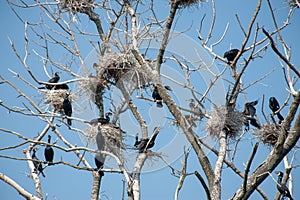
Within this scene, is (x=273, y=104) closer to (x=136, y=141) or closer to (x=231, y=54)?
(x=231, y=54)

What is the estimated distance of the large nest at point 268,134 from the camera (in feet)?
23.0

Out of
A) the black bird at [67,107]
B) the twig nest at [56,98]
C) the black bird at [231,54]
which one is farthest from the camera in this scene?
the twig nest at [56,98]

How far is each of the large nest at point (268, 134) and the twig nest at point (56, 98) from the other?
3289mm

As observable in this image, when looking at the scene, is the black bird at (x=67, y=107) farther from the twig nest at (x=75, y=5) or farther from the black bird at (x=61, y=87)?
the twig nest at (x=75, y=5)

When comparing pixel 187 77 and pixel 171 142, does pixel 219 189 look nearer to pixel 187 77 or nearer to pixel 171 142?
pixel 187 77

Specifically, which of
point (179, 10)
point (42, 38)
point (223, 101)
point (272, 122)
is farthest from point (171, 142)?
point (42, 38)

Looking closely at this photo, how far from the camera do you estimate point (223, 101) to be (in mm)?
7035

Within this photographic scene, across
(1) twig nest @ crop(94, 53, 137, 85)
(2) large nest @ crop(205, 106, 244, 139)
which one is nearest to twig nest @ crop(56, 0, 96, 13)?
(1) twig nest @ crop(94, 53, 137, 85)

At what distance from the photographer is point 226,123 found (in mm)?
6473

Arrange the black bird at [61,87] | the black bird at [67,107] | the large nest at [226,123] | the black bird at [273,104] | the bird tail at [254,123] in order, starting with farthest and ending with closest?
the black bird at [61,87] → the black bird at [67,107] → the black bird at [273,104] → the bird tail at [254,123] → the large nest at [226,123]

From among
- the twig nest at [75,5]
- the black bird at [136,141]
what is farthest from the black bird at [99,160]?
the twig nest at [75,5]

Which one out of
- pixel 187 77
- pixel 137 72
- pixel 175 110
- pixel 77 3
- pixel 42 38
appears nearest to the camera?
pixel 175 110

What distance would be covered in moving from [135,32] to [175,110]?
64.1 inches

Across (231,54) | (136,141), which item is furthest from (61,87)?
(231,54)
